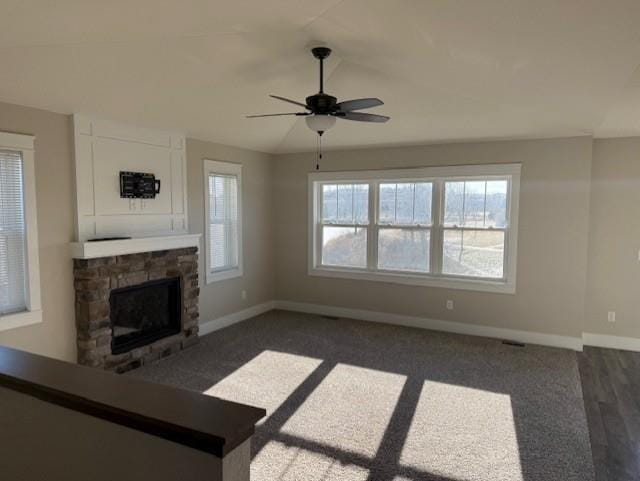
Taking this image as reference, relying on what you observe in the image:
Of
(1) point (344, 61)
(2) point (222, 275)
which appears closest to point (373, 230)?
(2) point (222, 275)

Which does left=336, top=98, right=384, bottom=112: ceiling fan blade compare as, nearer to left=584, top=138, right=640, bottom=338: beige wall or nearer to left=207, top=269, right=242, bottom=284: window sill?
left=207, top=269, right=242, bottom=284: window sill

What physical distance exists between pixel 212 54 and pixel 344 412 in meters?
3.26

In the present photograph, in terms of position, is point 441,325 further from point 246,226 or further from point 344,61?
point 344,61

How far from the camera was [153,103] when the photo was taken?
171 inches

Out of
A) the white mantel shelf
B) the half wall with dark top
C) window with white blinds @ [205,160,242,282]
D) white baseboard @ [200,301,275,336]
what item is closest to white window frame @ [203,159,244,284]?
window with white blinds @ [205,160,242,282]

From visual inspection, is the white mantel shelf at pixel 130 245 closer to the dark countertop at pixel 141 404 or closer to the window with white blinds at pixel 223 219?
the window with white blinds at pixel 223 219

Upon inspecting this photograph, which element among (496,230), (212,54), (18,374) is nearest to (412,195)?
(496,230)

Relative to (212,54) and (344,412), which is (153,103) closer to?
(212,54)

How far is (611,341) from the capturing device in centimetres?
535

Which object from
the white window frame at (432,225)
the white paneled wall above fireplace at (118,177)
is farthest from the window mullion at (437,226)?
the white paneled wall above fireplace at (118,177)

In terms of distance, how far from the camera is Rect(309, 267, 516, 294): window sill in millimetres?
5598

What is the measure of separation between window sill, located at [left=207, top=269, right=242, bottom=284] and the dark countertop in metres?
4.27

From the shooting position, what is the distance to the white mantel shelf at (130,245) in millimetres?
4078

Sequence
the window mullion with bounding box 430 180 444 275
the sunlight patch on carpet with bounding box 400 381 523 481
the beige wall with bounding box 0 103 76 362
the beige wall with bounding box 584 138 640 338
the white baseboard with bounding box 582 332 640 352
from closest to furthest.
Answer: the sunlight patch on carpet with bounding box 400 381 523 481
the beige wall with bounding box 0 103 76 362
the beige wall with bounding box 584 138 640 338
the white baseboard with bounding box 582 332 640 352
the window mullion with bounding box 430 180 444 275
